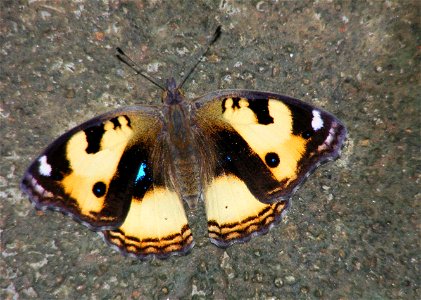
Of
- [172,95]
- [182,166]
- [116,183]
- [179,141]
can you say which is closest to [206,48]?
[172,95]

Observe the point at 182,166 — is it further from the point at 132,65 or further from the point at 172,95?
the point at 132,65

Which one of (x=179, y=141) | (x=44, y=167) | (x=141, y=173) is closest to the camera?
(x=44, y=167)

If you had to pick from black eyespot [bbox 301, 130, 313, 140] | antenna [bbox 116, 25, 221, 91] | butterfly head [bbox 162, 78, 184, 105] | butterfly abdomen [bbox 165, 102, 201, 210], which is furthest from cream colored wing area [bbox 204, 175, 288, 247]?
antenna [bbox 116, 25, 221, 91]

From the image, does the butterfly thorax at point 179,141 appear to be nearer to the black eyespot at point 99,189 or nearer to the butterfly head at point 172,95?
the butterfly head at point 172,95

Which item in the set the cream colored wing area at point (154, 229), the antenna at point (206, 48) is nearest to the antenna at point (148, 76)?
the antenna at point (206, 48)

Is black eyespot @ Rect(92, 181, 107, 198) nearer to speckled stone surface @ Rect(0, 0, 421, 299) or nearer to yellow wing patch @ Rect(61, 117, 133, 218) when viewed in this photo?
yellow wing patch @ Rect(61, 117, 133, 218)

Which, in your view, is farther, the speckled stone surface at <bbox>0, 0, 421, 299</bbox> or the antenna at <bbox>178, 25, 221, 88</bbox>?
the antenna at <bbox>178, 25, 221, 88</bbox>
